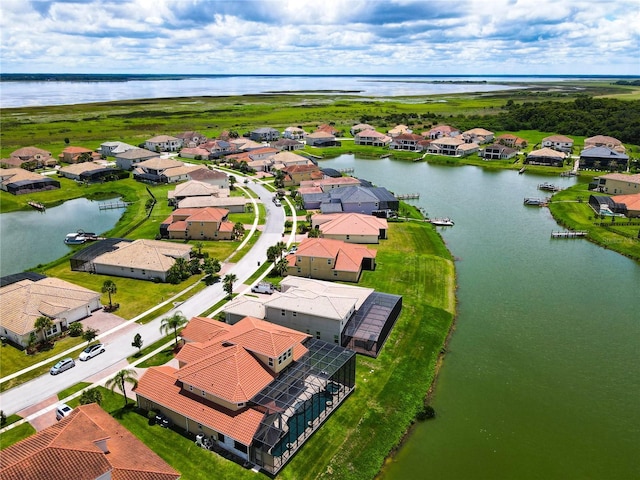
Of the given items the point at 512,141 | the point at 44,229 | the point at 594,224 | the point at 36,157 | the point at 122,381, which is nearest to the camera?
the point at 122,381

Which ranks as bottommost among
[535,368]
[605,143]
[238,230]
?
[535,368]

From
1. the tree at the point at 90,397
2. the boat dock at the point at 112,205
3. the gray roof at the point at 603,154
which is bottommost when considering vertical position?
the boat dock at the point at 112,205

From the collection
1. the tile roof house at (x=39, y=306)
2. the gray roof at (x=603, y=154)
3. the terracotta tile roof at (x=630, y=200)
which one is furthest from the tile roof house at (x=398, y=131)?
the tile roof house at (x=39, y=306)

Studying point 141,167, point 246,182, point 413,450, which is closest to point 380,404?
point 413,450

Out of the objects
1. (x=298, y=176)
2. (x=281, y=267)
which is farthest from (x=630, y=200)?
(x=281, y=267)

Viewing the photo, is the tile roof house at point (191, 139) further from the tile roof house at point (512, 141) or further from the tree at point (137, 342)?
the tree at point (137, 342)

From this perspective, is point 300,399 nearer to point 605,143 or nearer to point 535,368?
point 535,368
